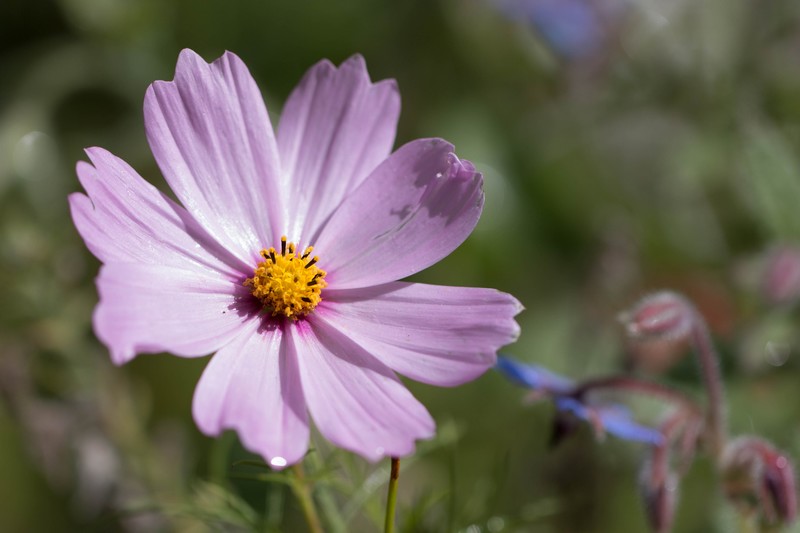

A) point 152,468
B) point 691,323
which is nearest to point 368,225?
point 691,323

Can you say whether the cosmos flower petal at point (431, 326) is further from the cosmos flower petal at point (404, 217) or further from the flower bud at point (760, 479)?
the flower bud at point (760, 479)

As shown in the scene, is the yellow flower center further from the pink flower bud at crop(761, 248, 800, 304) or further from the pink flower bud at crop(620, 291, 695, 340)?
the pink flower bud at crop(761, 248, 800, 304)

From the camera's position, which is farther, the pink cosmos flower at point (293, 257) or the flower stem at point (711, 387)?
the flower stem at point (711, 387)

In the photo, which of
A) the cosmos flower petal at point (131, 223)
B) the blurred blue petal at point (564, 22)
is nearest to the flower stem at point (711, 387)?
the cosmos flower petal at point (131, 223)

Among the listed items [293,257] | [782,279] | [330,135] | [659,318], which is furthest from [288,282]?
[782,279]

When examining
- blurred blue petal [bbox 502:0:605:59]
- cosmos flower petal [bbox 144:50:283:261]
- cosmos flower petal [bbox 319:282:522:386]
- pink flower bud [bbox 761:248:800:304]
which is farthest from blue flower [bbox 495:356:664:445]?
blurred blue petal [bbox 502:0:605:59]

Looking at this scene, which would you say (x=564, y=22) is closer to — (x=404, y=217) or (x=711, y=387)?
(x=711, y=387)

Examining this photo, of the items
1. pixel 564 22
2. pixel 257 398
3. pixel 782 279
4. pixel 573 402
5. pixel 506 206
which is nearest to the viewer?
pixel 257 398
